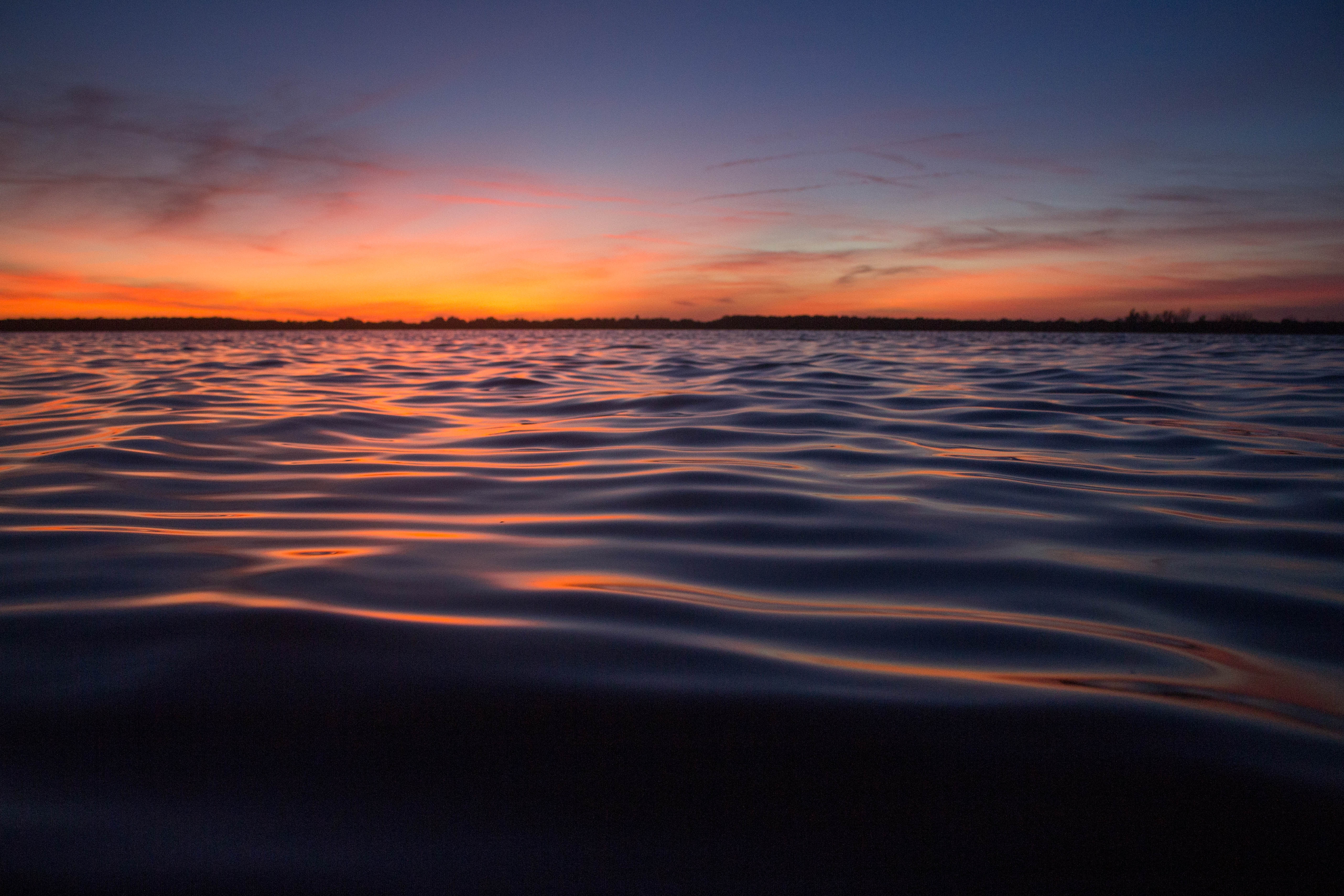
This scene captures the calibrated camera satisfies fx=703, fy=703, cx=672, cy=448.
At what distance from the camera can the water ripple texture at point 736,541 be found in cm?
166

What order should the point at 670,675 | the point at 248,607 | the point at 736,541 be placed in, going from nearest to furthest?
the point at 670,675 < the point at 248,607 < the point at 736,541

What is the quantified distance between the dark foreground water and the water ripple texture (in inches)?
0.7

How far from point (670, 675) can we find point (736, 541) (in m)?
1.13

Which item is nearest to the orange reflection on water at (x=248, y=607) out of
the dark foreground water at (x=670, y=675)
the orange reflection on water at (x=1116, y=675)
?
the dark foreground water at (x=670, y=675)

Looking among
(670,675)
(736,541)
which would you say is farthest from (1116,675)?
(736,541)

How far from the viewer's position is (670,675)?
5.21ft

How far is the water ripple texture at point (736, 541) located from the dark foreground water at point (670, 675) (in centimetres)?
2

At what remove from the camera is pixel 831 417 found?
20.3 ft

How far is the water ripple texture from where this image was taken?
166 centimetres

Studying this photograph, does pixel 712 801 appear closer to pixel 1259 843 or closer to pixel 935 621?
pixel 1259 843

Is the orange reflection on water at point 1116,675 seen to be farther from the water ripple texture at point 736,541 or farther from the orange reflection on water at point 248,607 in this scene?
the orange reflection on water at point 248,607

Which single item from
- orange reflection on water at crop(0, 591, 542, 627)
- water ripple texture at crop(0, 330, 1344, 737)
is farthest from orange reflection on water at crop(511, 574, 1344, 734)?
orange reflection on water at crop(0, 591, 542, 627)

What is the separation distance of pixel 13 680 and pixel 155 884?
2.93 feet

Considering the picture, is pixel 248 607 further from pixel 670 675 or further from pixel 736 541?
pixel 736 541
